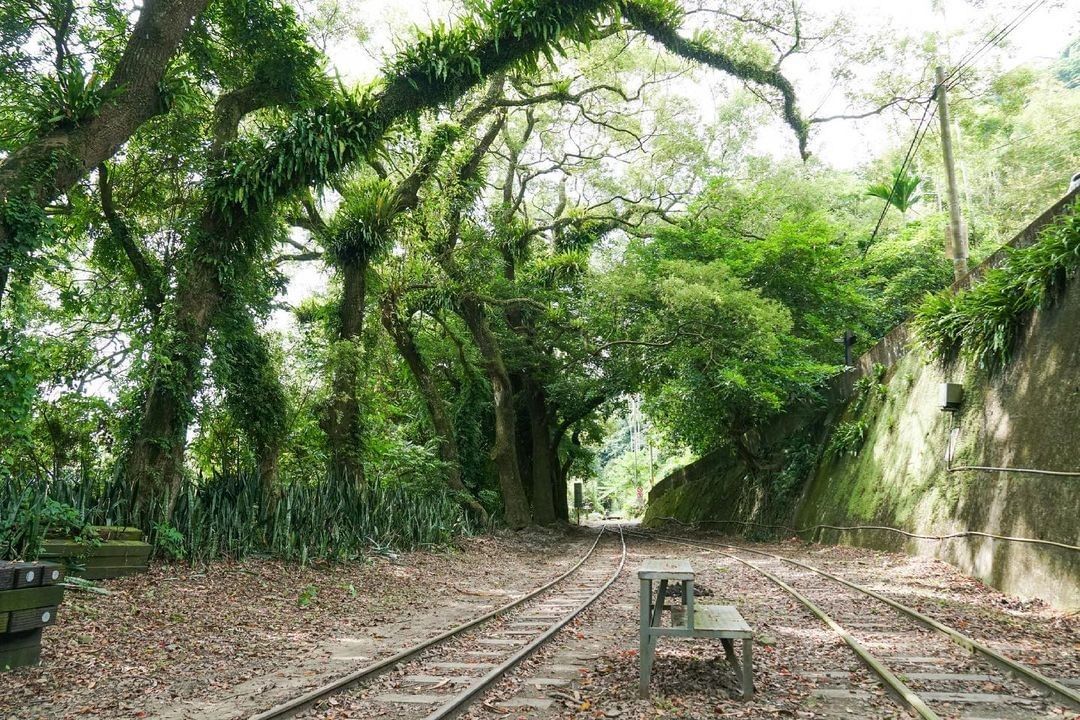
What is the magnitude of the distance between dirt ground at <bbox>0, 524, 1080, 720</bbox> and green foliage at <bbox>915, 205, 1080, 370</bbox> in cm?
331

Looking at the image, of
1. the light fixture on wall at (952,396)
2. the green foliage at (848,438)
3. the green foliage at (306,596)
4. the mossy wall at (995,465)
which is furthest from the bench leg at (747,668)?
the green foliage at (848,438)

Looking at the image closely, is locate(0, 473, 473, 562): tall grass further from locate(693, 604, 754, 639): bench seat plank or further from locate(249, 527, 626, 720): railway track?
locate(693, 604, 754, 639): bench seat plank

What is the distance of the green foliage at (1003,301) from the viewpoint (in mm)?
7980

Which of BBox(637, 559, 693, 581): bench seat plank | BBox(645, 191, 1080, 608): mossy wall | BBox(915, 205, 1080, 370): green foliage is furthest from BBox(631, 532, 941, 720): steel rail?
BBox(915, 205, 1080, 370): green foliage

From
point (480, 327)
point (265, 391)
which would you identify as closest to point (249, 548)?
point (265, 391)

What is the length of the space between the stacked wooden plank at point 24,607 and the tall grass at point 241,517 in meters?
1.76

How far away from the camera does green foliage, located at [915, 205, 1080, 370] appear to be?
798 cm

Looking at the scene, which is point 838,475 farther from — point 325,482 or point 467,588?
point 325,482

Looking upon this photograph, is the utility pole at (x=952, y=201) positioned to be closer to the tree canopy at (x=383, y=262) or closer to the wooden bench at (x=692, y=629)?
the tree canopy at (x=383, y=262)

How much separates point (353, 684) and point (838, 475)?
1362cm

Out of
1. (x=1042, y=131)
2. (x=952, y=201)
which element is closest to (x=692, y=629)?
(x=952, y=201)

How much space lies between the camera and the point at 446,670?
17.2 ft

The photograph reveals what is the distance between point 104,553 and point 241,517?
2227mm

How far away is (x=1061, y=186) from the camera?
24.1m
